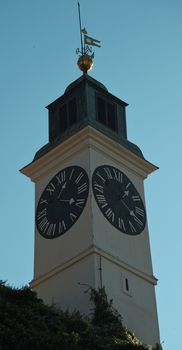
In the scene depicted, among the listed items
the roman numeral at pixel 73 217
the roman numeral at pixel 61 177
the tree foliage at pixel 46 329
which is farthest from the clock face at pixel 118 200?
the tree foliage at pixel 46 329

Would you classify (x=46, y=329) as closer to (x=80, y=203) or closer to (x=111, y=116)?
(x=80, y=203)

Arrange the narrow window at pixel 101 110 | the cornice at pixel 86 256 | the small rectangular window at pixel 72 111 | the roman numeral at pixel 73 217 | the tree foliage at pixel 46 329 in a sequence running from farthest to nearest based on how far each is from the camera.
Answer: the narrow window at pixel 101 110
the small rectangular window at pixel 72 111
the roman numeral at pixel 73 217
the cornice at pixel 86 256
the tree foliage at pixel 46 329

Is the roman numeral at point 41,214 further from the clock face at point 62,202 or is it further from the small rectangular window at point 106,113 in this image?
the small rectangular window at point 106,113

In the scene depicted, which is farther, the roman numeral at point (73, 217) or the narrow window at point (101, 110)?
the narrow window at point (101, 110)

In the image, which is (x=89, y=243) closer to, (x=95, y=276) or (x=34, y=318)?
(x=95, y=276)

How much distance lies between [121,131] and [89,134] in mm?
2581

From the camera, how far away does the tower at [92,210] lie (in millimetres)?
32406

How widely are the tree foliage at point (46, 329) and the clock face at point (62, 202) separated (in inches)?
226

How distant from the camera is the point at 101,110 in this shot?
37.5 meters

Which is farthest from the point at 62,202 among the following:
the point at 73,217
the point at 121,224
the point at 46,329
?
the point at 46,329

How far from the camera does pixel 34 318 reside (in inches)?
990

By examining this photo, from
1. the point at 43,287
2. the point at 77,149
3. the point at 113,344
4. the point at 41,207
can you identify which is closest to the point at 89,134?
the point at 77,149

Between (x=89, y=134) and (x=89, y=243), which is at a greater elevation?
(x=89, y=134)

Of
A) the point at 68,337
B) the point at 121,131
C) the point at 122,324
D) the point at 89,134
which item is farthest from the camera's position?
the point at 121,131
